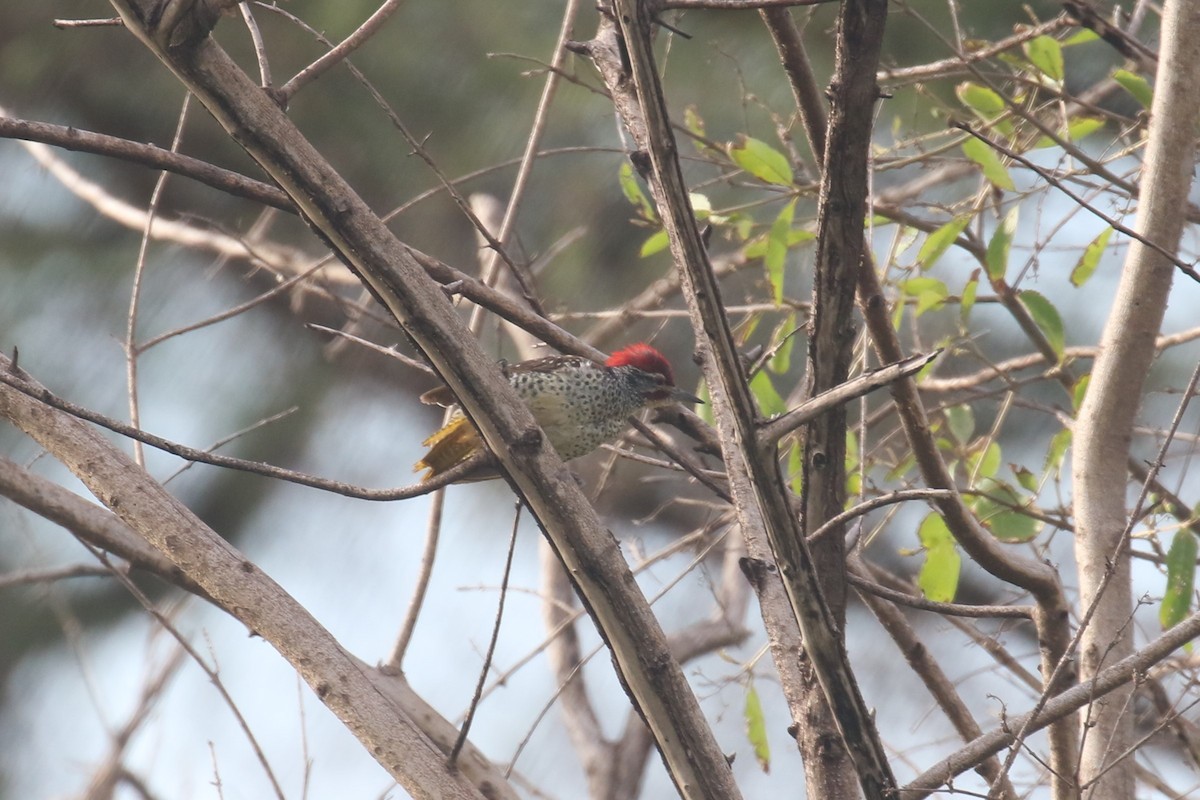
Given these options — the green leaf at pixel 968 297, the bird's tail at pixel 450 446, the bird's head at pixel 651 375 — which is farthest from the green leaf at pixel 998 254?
the bird's tail at pixel 450 446

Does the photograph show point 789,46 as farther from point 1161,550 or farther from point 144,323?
point 144,323

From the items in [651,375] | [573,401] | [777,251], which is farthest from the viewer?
[651,375]

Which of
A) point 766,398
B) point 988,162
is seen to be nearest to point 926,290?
point 988,162

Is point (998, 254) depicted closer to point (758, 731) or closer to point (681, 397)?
point (681, 397)

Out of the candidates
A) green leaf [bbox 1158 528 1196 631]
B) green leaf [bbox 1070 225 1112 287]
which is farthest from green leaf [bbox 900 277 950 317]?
green leaf [bbox 1158 528 1196 631]

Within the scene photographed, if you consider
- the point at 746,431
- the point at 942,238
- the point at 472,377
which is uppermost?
the point at 942,238

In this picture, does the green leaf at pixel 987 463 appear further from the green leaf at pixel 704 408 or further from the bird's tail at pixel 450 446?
the bird's tail at pixel 450 446

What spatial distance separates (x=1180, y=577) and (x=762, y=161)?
1456 millimetres

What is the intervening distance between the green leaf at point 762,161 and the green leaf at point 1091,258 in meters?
0.91

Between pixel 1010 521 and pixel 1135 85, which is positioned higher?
pixel 1135 85

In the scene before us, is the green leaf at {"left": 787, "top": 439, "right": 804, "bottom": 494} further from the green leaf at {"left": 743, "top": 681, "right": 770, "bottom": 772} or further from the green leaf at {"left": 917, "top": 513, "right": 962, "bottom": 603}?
the green leaf at {"left": 743, "top": 681, "right": 770, "bottom": 772}

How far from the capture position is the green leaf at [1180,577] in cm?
275

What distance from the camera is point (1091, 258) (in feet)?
11.0

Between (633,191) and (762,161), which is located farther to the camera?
(633,191)
